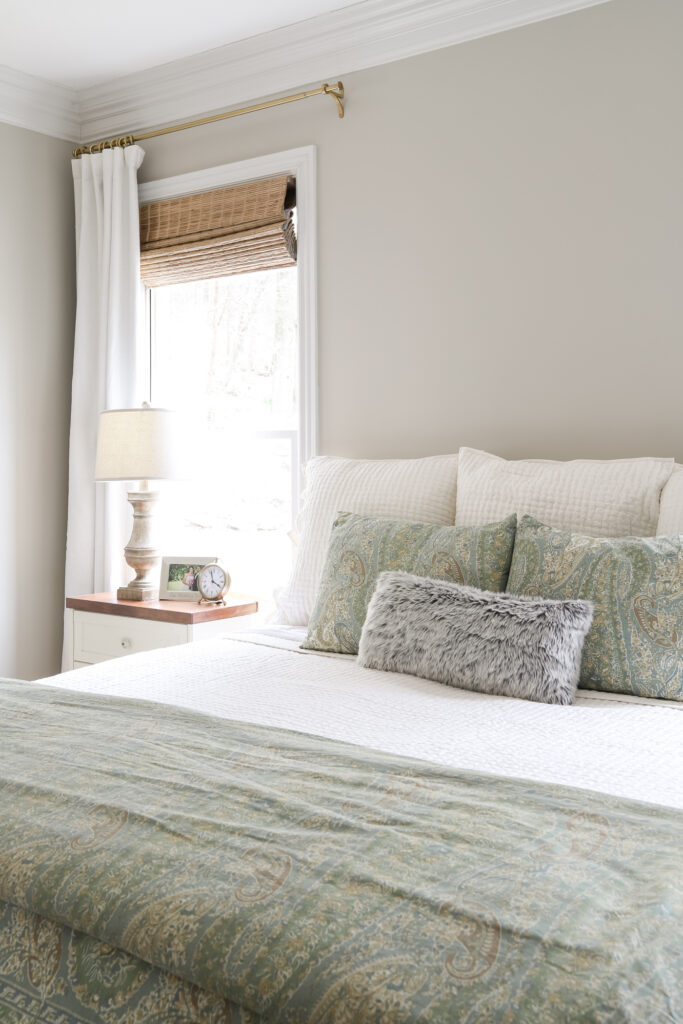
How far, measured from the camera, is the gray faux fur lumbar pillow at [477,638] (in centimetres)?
176

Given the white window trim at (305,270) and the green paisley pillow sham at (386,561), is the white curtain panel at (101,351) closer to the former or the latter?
the white window trim at (305,270)

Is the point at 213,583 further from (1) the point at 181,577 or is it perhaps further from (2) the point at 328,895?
(2) the point at 328,895

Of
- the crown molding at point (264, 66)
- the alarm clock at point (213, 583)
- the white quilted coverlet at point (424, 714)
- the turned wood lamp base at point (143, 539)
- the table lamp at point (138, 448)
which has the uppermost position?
the crown molding at point (264, 66)

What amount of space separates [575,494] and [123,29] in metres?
2.28

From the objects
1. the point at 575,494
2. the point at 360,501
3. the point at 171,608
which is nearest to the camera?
the point at 575,494

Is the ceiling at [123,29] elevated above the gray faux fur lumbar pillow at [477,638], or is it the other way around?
the ceiling at [123,29]

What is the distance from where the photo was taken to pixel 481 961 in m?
0.80

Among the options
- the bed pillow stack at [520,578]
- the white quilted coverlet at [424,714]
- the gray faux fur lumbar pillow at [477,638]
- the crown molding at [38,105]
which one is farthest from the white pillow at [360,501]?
the crown molding at [38,105]

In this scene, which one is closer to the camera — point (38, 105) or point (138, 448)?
point (138, 448)

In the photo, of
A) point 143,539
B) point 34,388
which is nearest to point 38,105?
point 34,388

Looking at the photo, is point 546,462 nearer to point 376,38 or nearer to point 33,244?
point 376,38

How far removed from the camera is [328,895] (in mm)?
906

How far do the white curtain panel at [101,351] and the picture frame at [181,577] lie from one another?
0.47 metres

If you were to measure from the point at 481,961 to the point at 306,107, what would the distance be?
298 cm
